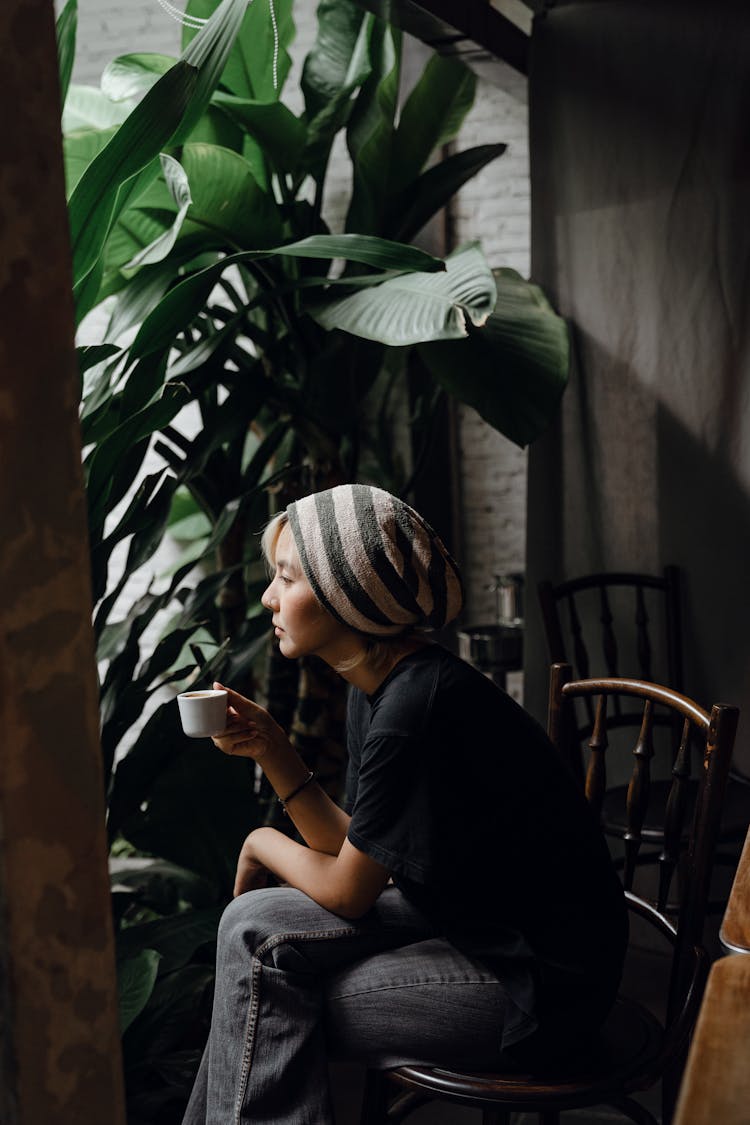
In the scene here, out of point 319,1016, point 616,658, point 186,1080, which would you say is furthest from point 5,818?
point 616,658

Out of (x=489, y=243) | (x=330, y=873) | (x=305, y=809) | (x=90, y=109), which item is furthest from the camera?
(x=489, y=243)

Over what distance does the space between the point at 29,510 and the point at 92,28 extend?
3.62 meters

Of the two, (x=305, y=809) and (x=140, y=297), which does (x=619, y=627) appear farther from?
(x=305, y=809)

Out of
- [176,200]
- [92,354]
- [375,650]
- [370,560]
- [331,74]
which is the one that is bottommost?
[375,650]

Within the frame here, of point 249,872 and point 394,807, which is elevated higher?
point 394,807

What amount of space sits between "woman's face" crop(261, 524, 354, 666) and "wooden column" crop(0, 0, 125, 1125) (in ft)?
1.82

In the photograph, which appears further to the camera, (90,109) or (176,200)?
(90,109)

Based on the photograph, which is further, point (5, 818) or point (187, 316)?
point (187, 316)

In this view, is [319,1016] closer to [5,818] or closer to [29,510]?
[5,818]

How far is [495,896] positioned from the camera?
1468 mm

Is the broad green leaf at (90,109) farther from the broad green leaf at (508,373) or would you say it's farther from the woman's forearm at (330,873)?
the woman's forearm at (330,873)

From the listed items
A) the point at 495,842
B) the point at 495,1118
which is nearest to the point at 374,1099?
the point at 495,1118

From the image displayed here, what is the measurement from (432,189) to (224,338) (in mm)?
948

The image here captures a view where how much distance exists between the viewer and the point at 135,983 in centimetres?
207
